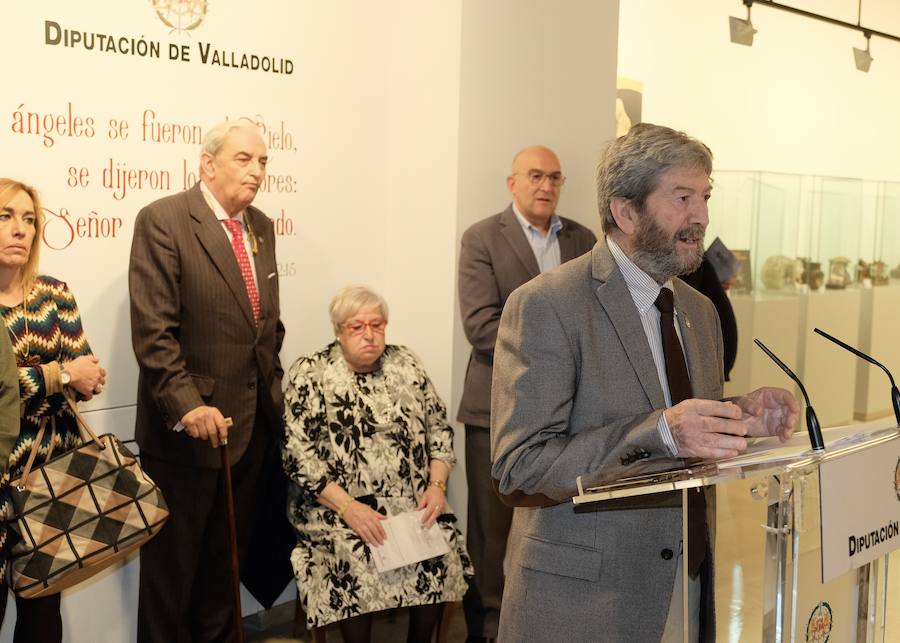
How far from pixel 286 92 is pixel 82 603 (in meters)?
1.99

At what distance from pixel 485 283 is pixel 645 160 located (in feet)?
6.34

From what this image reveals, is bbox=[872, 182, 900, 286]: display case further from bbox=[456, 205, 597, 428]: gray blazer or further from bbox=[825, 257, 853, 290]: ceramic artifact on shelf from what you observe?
bbox=[456, 205, 597, 428]: gray blazer

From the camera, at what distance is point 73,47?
322 centimetres

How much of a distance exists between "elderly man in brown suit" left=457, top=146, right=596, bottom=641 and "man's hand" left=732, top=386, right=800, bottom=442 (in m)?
1.91

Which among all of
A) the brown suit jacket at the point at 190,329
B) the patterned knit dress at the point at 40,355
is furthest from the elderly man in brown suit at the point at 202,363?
the patterned knit dress at the point at 40,355

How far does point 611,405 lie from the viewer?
6.13ft

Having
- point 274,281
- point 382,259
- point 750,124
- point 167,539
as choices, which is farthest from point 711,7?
point 167,539

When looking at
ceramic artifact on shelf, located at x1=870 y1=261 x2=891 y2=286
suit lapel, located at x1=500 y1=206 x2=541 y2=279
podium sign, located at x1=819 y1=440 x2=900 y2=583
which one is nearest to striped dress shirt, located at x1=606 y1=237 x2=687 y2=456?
podium sign, located at x1=819 y1=440 x2=900 y2=583

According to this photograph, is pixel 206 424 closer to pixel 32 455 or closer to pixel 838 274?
pixel 32 455

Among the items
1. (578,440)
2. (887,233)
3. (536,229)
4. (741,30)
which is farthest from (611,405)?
(887,233)

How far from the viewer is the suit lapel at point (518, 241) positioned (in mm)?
3916

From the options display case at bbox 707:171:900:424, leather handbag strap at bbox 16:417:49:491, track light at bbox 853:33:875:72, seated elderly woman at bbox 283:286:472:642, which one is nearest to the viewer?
leather handbag strap at bbox 16:417:49:491

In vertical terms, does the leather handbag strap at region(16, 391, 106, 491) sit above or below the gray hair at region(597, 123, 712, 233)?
below

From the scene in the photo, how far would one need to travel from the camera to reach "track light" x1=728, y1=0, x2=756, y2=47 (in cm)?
710
